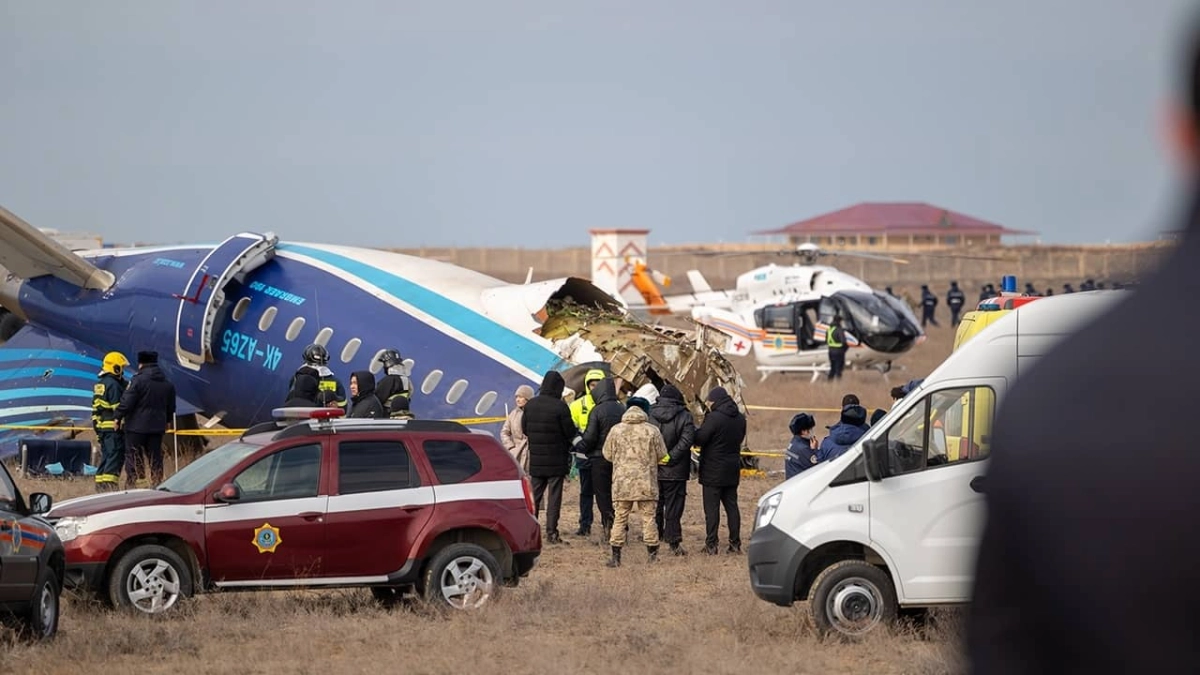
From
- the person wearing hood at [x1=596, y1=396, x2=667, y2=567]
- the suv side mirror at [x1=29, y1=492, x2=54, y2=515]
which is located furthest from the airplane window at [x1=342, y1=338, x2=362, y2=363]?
the suv side mirror at [x1=29, y1=492, x2=54, y2=515]

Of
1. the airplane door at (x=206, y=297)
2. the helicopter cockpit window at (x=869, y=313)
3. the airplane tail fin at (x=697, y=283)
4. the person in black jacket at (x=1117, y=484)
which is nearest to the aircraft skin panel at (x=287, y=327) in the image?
the airplane door at (x=206, y=297)

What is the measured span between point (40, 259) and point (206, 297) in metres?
3.32

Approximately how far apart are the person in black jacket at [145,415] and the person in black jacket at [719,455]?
6.77 m

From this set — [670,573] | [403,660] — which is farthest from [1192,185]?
[670,573]

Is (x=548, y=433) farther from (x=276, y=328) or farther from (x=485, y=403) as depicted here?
(x=276, y=328)

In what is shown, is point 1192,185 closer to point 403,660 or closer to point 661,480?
point 403,660

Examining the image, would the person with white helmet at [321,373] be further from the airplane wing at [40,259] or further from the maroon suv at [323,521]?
the maroon suv at [323,521]

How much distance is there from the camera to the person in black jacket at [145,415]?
18922mm

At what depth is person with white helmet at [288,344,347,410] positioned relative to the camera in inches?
759

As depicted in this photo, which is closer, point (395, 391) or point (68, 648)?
point (68, 648)

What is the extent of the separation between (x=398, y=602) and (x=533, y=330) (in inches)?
326

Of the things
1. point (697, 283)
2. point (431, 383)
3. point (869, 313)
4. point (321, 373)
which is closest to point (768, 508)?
point (321, 373)

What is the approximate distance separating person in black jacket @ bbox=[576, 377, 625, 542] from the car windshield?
4.77m

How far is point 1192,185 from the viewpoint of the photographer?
1572mm
